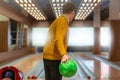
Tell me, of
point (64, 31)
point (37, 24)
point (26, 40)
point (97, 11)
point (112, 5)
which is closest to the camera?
point (64, 31)

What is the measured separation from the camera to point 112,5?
13422 mm

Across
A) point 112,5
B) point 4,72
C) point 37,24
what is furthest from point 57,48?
point 37,24

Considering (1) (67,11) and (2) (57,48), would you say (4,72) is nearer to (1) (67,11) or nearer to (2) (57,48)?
(2) (57,48)

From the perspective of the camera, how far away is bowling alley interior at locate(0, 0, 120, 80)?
9719 millimetres

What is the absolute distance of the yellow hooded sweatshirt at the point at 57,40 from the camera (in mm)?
2527

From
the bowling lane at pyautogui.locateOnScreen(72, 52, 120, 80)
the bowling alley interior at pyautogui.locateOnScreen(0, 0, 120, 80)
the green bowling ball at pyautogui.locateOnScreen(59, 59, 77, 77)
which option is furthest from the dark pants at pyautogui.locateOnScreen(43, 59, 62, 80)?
the bowling lane at pyautogui.locateOnScreen(72, 52, 120, 80)

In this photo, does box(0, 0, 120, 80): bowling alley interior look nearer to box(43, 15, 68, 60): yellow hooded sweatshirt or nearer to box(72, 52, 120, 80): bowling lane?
box(72, 52, 120, 80): bowling lane

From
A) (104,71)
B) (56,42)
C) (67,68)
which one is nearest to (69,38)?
(104,71)

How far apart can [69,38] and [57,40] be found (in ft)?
41.3

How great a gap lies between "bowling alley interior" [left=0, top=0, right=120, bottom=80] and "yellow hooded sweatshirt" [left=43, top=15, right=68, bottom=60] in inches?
28.5

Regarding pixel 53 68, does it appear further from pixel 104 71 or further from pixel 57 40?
pixel 104 71

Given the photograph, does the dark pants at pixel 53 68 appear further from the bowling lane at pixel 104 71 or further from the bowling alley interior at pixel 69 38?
the bowling lane at pixel 104 71

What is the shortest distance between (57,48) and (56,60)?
158 mm

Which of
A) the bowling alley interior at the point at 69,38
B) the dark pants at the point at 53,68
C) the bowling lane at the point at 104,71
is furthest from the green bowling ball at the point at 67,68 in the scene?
the bowling lane at the point at 104,71
